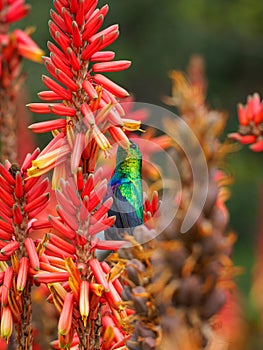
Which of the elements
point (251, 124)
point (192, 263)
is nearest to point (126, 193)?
point (192, 263)

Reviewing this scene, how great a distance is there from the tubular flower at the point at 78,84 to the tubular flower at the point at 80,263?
58 mm

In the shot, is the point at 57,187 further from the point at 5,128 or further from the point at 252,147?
the point at 5,128

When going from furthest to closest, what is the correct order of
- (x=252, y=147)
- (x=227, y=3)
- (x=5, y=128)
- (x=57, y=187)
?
(x=227, y=3)
(x=5, y=128)
(x=252, y=147)
(x=57, y=187)

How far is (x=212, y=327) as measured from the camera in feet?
3.01

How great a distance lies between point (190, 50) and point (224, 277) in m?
11.1

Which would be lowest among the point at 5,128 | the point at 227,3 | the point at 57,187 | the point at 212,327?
the point at 212,327

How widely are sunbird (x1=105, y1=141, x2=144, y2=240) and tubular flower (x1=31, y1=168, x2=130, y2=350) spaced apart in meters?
0.02

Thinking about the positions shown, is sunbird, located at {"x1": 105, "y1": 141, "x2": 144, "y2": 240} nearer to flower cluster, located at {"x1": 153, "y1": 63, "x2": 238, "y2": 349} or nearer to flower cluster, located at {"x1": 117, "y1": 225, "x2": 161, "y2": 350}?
flower cluster, located at {"x1": 117, "y1": 225, "x2": 161, "y2": 350}

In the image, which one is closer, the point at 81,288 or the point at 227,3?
the point at 81,288

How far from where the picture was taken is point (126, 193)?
1131mm

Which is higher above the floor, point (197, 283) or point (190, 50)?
point (190, 50)

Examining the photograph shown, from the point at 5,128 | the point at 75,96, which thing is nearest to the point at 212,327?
the point at 75,96

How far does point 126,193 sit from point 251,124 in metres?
0.41

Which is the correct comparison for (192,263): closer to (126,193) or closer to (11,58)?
(126,193)
